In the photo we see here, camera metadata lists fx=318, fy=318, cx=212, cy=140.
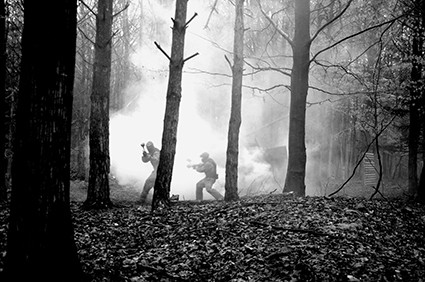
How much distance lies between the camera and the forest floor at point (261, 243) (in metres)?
3.52

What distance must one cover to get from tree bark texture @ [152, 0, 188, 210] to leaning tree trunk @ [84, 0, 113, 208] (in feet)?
4.37

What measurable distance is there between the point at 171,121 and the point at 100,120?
167 centimetres

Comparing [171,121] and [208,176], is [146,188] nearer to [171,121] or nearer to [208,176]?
[208,176]

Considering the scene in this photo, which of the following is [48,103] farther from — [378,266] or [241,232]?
[378,266]

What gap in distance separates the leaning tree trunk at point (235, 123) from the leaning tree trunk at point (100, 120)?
119 inches

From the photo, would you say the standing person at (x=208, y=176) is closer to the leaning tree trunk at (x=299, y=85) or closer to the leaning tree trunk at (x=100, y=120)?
the leaning tree trunk at (x=299, y=85)

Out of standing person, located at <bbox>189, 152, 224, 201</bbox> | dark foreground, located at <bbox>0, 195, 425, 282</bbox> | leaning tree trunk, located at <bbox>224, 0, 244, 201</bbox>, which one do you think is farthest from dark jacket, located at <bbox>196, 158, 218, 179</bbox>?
dark foreground, located at <bbox>0, 195, 425, 282</bbox>

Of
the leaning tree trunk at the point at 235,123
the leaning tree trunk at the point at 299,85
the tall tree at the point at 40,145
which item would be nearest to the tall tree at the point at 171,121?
the leaning tree trunk at the point at 235,123

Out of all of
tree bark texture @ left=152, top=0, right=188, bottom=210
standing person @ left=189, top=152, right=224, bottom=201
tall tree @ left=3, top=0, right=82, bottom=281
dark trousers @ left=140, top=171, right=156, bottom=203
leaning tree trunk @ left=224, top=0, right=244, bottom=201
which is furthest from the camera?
standing person @ left=189, top=152, right=224, bottom=201

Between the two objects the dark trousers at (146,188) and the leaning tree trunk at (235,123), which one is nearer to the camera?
the leaning tree trunk at (235,123)

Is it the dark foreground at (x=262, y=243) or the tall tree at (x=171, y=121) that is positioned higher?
the tall tree at (x=171, y=121)

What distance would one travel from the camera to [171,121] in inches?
273

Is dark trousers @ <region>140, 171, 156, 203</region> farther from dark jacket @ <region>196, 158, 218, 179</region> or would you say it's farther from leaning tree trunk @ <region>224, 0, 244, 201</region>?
leaning tree trunk @ <region>224, 0, 244, 201</region>

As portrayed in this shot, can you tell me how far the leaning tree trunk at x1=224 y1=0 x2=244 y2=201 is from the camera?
833cm
